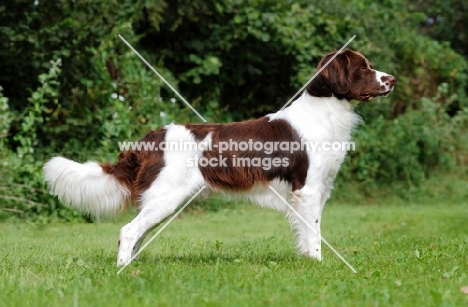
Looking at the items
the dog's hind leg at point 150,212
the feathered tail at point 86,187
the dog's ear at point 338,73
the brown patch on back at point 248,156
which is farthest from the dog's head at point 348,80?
the feathered tail at point 86,187

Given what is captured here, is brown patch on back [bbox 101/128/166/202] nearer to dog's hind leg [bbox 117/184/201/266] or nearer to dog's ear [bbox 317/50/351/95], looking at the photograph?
dog's hind leg [bbox 117/184/201/266]

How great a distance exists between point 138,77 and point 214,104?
165 cm

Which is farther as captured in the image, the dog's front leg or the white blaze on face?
the white blaze on face

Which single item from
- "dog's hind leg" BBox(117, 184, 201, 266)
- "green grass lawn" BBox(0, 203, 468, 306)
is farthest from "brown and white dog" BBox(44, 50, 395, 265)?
"green grass lawn" BBox(0, 203, 468, 306)

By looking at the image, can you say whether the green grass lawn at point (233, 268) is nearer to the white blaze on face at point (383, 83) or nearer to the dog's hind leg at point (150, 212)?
the dog's hind leg at point (150, 212)

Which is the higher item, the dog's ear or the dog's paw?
the dog's ear

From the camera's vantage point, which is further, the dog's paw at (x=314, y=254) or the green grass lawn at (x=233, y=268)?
the dog's paw at (x=314, y=254)

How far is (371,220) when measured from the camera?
32.4 feet

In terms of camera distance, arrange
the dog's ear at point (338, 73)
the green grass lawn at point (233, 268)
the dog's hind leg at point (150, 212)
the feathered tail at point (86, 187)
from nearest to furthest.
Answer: the green grass lawn at point (233, 268), the dog's hind leg at point (150, 212), the feathered tail at point (86, 187), the dog's ear at point (338, 73)

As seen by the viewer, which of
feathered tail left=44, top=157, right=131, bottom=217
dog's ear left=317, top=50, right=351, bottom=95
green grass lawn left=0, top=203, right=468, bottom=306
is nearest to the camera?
green grass lawn left=0, top=203, right=468, bottom=306

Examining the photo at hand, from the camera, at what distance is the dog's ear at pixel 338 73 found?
5.84 metres

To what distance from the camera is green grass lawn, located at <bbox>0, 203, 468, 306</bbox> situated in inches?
158

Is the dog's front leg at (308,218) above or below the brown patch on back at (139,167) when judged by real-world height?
below

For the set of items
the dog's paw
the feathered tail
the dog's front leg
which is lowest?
the dog's paw
